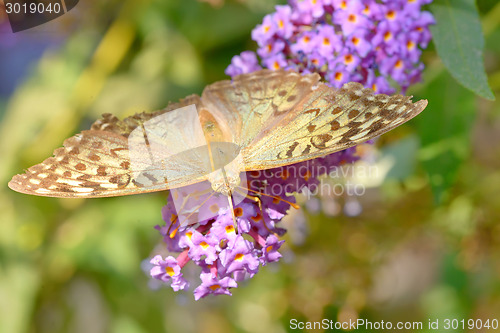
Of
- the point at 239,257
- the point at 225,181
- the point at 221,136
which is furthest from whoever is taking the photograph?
the point at 221,136

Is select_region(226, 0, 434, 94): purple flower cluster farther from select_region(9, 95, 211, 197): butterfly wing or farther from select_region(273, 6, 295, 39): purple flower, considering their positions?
select_region(9, 95, 211, 197): butterfly wing

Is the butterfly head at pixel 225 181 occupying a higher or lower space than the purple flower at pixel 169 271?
higher

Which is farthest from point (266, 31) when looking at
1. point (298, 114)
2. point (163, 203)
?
point (163, 203)

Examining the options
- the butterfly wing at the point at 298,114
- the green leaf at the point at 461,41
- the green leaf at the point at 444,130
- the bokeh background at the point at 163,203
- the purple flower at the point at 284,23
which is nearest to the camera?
the butterfly wing at the point at 298,114

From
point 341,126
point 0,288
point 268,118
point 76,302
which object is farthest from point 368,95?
point 76,302

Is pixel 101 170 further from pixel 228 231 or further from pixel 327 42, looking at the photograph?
pixel 327 42

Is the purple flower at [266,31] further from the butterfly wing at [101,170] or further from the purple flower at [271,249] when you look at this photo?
the purple flower at [271,249]

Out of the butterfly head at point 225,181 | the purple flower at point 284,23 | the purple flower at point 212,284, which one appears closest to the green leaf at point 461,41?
the purple flower at point 284,23
